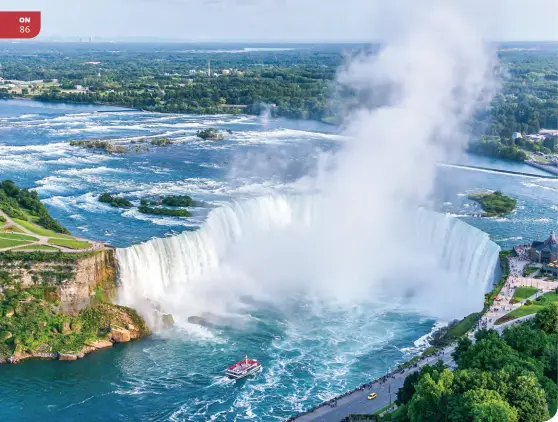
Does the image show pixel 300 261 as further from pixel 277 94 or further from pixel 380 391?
pixel 277 94

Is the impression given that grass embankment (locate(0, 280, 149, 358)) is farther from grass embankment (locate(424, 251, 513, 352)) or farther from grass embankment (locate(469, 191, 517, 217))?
grass embankment (locate(469, 191, 517, 217))

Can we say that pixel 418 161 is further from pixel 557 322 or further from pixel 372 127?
pixel 557 322

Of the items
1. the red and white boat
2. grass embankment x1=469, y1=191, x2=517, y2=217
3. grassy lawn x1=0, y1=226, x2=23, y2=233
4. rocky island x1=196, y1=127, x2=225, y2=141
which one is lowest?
the red and white boat

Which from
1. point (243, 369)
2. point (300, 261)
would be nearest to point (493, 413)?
point (243, 369)

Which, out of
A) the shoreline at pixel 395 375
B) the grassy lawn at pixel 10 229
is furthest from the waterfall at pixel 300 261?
the grassy lawn at pixel 10 229

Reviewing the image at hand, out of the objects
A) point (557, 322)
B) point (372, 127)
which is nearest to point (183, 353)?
point (557, 322)

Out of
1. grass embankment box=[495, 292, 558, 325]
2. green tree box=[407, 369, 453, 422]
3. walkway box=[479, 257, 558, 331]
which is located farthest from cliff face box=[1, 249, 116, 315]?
grass embankment box=[495, 292, 558, 325]
